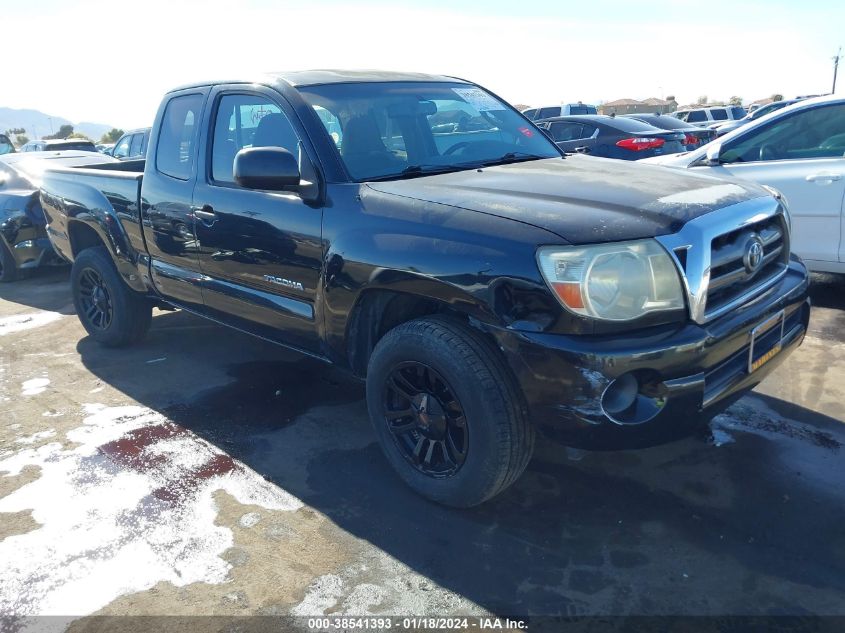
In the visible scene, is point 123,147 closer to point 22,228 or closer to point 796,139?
point 22,228

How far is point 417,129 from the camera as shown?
3.81 metres

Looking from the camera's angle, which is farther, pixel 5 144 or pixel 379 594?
pixel 5 144

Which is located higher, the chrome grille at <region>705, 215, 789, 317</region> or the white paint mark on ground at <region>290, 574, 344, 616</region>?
the chrome grille at <region>705, 215, 789, 317</region>

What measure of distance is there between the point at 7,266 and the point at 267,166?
249 inches

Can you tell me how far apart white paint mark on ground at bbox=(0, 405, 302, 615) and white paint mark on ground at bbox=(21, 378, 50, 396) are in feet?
2.59

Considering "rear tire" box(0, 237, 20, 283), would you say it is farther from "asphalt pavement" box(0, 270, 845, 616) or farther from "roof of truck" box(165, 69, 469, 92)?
"roof of truck" box(165, 69, 469, 92)

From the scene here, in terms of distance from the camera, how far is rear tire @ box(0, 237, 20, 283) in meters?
7.94

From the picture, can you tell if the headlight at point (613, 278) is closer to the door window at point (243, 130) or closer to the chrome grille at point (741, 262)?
the chrome grille at point (741, 262)

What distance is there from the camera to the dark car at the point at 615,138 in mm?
9797

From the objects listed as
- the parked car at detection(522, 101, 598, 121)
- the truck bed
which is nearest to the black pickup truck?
the truck bed

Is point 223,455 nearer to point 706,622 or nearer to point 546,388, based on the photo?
point 546,388

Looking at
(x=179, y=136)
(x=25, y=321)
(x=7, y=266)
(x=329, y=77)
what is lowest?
(x=25, y=321)

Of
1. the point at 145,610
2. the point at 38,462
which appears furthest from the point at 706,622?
the point at 38,462

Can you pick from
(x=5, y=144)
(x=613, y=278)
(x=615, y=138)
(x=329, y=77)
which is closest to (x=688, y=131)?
(x=615, y=138)
